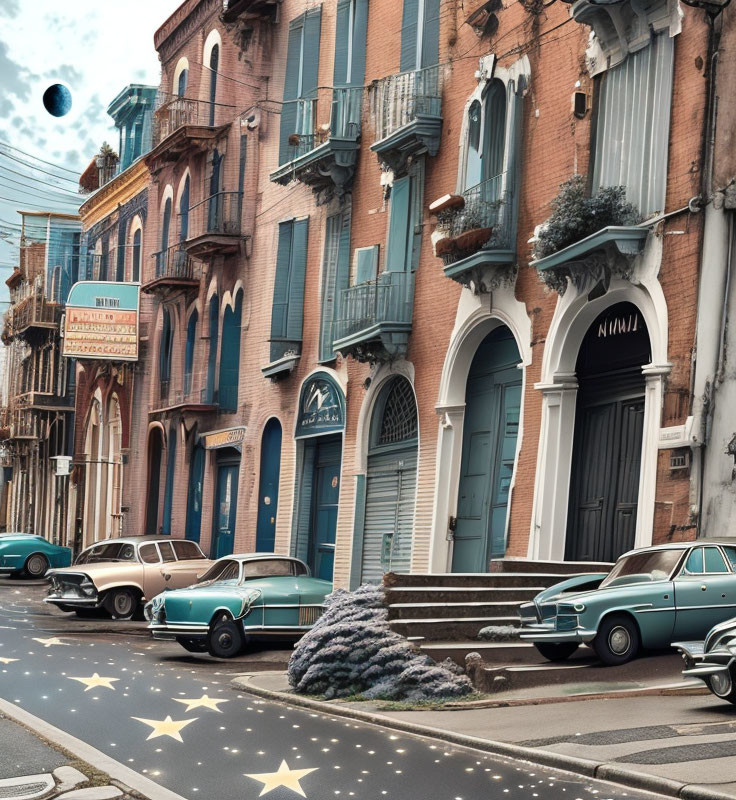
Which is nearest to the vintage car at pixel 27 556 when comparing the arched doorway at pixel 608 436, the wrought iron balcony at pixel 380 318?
the wrought iron balcony at pixel 380 318

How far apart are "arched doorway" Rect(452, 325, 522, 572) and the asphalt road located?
17.9 ft

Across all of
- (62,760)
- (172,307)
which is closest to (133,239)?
(172,307)

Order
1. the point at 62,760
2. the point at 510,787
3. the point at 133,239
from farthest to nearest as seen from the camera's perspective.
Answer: the point at 133,239 < the point at 62,760 < the point at 510,787

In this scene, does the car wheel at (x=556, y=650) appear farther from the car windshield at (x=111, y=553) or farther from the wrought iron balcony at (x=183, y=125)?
the wrought iron balcony at (x=183, y=125)

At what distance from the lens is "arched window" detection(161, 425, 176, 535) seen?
36594 mm

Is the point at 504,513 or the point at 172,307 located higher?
the point at 172,307

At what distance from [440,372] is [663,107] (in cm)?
669

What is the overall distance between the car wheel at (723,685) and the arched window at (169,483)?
86.0 ft

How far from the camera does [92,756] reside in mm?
10086

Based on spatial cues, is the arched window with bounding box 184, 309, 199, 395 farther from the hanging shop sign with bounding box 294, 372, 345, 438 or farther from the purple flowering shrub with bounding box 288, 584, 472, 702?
the purple flowering shrub with bounding box 288, 584, 472, 702

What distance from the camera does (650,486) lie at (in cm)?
1686

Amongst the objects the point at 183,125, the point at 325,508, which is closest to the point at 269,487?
the point at 325,508

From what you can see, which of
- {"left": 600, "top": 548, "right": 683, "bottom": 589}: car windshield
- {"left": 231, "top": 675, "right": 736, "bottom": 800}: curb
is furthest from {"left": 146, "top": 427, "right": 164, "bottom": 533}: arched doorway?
{"left": 600, "top": 548, "right": 683, "bottom": 589}: car windshield

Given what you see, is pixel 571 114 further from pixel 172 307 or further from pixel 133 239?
pixel 133 239
